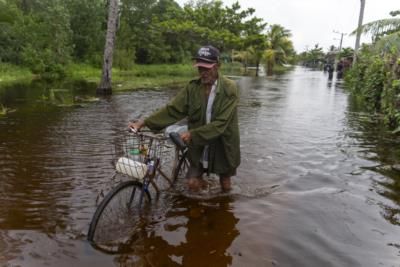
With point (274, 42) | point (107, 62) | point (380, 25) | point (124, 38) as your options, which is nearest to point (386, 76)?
point (380, 25)

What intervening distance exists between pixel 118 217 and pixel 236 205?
6.09 feet

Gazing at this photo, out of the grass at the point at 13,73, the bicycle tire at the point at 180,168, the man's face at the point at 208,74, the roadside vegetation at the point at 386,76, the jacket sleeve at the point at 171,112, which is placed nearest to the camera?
the man's face at the point at 208,74

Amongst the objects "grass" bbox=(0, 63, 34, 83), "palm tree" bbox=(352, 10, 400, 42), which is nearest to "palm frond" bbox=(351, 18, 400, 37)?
"palm tree" bbox=(352, 10, 400, 42)

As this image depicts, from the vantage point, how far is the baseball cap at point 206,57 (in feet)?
14.1

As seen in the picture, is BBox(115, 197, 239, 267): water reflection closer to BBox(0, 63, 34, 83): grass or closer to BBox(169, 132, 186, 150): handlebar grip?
BBox(169, 132, 186, 150): handlebar grip

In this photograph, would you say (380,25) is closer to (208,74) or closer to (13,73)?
(208,74)

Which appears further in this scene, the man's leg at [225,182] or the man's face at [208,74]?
the man's leg at [225,182]

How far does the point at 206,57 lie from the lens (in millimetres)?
4293

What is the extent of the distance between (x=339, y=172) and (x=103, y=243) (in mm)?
4772

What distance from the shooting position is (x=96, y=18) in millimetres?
37125

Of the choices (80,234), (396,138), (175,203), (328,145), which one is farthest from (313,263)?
(396,138)

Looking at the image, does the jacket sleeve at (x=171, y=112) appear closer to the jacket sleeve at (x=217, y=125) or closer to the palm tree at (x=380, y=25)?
the jacket sleeve at (x=217, y=125)

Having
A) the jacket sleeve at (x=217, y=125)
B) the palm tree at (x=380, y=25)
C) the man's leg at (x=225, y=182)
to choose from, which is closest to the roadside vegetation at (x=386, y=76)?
the palm tree at (x=380, y=25)

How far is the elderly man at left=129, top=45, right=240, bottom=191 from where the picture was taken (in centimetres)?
435
